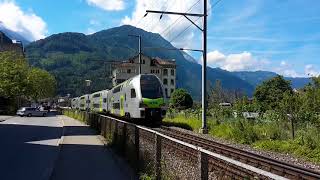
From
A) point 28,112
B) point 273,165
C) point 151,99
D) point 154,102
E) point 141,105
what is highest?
point 151,99

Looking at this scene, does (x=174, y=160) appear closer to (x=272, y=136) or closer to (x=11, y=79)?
(x=272, y=136)

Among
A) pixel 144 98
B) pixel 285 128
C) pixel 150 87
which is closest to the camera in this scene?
pixel 285 128

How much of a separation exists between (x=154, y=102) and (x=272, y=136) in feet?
36.2

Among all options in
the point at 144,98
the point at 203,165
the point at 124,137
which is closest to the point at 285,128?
the point at 124,137

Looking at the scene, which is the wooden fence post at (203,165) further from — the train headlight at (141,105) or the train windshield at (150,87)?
the train windshield at (150,87)

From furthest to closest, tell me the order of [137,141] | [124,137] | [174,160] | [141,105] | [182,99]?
[182,99], [141,105], [124,137], [137,141], [174,160]

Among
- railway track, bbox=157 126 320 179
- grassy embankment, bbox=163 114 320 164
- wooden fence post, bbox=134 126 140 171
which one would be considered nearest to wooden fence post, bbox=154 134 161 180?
railway track, bbox=157 126 320 179

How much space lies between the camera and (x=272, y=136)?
23.6 metres

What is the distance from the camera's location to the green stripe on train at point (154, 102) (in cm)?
3275

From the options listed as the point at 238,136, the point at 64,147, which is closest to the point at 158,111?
the point at 238,136

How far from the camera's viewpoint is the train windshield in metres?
33.2

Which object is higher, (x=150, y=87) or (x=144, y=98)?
(x=150, y=87)

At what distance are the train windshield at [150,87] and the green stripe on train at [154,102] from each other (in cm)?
25

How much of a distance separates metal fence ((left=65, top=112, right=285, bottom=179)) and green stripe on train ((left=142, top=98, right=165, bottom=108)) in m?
15.1
